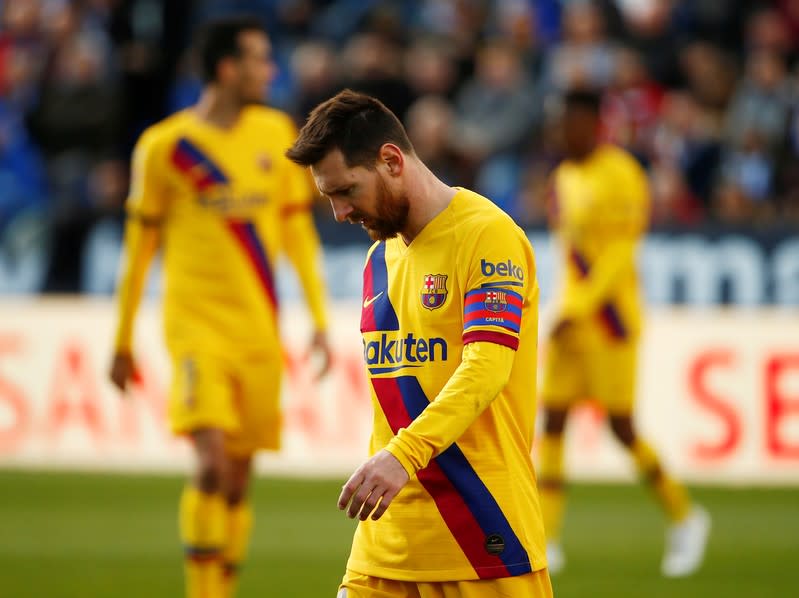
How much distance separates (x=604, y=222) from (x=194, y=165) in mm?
2923

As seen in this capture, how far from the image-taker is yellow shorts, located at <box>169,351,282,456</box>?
261 inches

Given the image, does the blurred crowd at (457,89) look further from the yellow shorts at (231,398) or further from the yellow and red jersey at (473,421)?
the yellow and red jersey at (473,421)

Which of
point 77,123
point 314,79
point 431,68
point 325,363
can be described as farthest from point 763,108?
point 325,363

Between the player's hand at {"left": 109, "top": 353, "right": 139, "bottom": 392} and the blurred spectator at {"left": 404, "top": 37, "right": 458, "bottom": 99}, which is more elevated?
the blurred spectator at {"left": 404, "top": 37, "right": 458, "bottom": 99}

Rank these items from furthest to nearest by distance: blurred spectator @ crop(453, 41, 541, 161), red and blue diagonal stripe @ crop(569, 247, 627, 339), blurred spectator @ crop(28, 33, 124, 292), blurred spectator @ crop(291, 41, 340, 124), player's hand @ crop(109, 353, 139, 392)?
blurred spectator @ crop(28, 33, 124, 292) < blurred spectator @ crop(291, 41, 340, 124) < blurred spectator @ crop(453, 41, 541, 161) < red and blue diagonal stripe @ crop(569, 247, 627, 339) < player's hand @ crop(109, 353, 139, 392)

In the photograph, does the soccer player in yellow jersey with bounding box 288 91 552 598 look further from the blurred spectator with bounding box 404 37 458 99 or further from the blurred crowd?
the blurred spectator with bounding box 404 37 458 99

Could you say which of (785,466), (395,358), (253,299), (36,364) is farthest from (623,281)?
(36,364)

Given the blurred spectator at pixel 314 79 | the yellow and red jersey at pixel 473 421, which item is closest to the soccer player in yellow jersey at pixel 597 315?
the yellow and red jersey at pixel 473 421

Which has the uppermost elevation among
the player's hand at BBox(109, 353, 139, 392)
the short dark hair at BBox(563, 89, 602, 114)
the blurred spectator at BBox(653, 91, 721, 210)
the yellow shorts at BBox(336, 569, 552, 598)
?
the blurred spectator at BBox(653, 91, 721, 210)

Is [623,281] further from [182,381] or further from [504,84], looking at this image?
[504,84]

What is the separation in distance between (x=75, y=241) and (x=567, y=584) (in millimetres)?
7278

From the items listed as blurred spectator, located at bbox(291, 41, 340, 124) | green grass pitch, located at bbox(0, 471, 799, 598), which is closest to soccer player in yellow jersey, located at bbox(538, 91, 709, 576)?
green grass pitch, located at bbox(0, 471, 799, 598)

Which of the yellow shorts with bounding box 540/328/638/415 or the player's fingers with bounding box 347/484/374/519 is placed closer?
the player's fingers with bounding box 347/484/374/519

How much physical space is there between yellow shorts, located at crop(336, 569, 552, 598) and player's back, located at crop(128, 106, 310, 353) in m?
2.84
